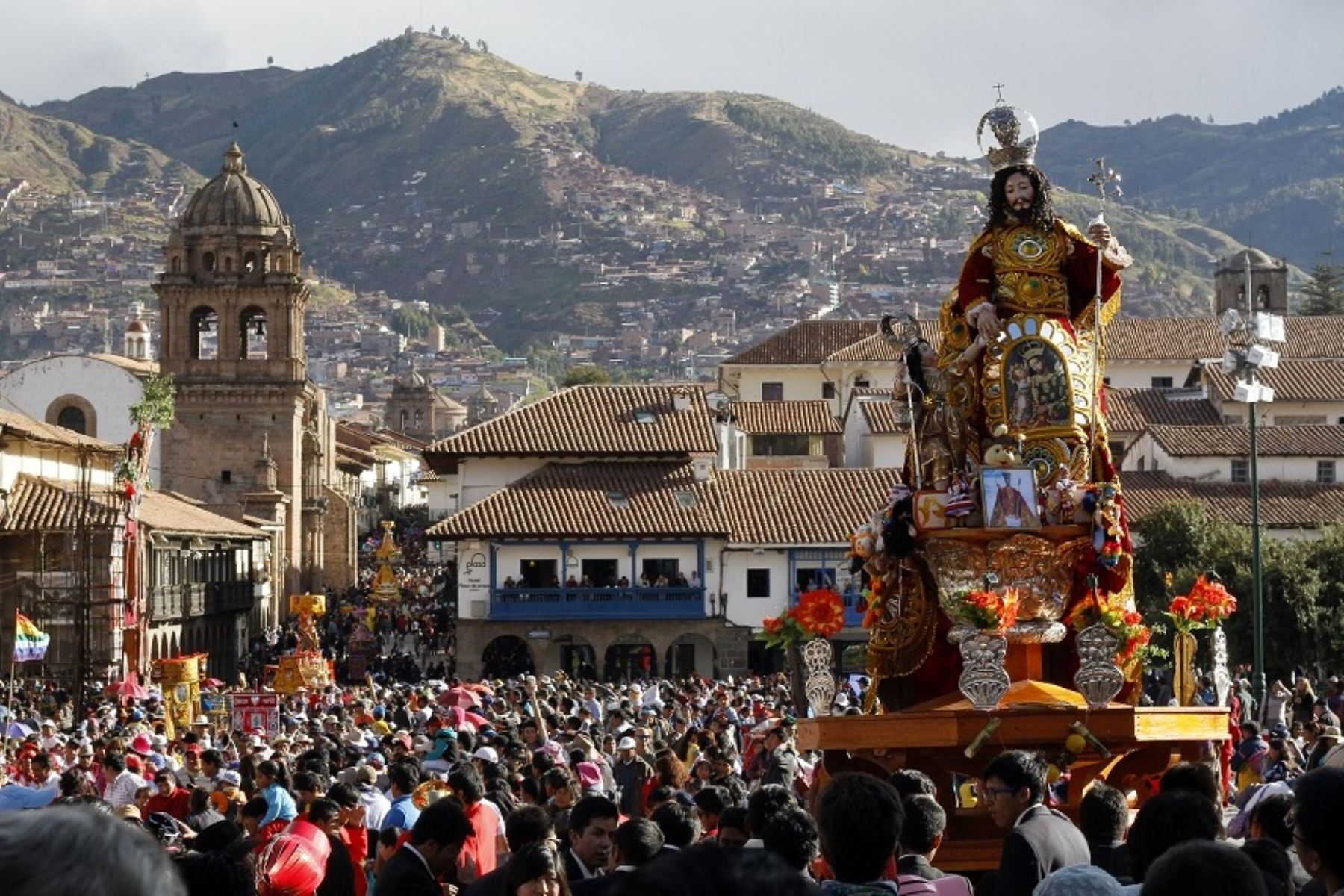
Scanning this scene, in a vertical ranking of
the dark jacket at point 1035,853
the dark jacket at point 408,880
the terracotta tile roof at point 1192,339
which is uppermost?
the terracotta tile roof at point 1192,339

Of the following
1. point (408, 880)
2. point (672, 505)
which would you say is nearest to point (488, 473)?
point (672, 505)

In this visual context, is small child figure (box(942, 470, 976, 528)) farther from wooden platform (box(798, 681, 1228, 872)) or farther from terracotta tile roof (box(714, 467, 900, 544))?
terracotta tile roof (box(714, 467, 900, 544))

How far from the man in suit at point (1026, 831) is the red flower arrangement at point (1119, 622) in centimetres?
876

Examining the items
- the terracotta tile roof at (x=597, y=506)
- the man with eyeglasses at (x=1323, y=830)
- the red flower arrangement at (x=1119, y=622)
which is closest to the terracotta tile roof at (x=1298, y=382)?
the terracotta tile roof at (x=597, y=506)

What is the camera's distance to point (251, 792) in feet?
68.3

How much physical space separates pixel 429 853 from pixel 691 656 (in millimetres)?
61318

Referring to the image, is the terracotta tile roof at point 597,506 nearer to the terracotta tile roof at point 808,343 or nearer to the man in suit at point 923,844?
the terracotta tile roof at point 808,343

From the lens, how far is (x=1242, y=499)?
74.3 m

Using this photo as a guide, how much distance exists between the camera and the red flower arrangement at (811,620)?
931 inches

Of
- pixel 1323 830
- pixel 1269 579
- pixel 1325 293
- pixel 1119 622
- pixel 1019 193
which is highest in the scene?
pixel 1325 293

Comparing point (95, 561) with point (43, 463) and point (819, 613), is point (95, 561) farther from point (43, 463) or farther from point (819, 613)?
point (819, 613)

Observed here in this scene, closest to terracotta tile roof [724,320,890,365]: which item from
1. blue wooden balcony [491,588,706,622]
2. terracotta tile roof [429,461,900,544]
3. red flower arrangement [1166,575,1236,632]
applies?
terracotta tile roof [429,461,900,544]

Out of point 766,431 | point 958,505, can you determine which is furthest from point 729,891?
point 766,431

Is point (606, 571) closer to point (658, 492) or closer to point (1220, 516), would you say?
point (658, 492)
